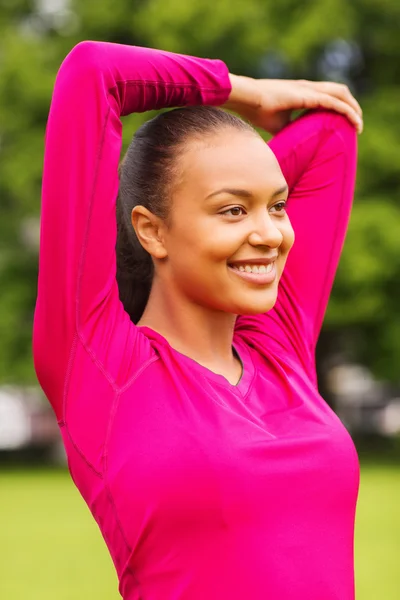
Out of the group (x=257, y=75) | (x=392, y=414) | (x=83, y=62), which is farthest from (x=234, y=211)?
(x=392, y=414)

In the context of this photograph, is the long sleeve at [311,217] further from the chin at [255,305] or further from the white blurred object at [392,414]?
the white blurred object at [392,414]

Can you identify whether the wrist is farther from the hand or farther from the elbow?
the elbow

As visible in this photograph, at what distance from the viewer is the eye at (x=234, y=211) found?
1961 millimetres

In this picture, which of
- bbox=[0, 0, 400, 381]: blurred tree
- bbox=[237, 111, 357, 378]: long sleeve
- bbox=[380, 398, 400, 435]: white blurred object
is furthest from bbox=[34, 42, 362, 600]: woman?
bbox=[380, 398, 400, 435]: white blurred object

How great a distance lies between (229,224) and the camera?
1953mm

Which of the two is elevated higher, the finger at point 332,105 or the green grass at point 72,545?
the finger at point 332,105

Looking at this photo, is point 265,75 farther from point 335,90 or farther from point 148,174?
point 148,174

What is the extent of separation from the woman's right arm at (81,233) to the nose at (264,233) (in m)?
0.26

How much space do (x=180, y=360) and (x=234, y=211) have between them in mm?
300

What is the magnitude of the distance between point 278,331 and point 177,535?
62 centimetres

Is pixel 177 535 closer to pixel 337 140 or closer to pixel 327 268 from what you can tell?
pixel 327 268

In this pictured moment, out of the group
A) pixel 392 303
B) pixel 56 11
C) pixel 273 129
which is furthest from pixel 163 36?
pixel 273 129

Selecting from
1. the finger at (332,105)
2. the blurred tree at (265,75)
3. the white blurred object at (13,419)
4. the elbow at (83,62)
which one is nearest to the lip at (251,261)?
the elbow at (83,62)

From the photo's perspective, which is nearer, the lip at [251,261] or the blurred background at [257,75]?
the lip at [251,261]
